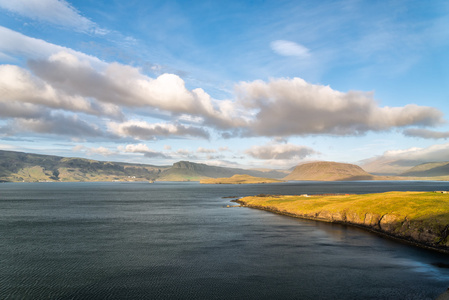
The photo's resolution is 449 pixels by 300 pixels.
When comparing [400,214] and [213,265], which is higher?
[400,214]

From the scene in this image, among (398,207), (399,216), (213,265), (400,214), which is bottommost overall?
(213,265)

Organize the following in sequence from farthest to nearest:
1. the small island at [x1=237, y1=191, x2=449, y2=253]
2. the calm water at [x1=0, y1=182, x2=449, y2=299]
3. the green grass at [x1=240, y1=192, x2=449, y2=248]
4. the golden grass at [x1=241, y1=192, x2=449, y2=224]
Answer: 1. the golden grass at [x1=241, y1=192, x2=449, y2=224]
2. the green grass at [x1=240, y1=192, x2=449, y2=248]
3. the small island at [x1=237, y1=191, x2=449, y2=253]
4. the calm water at [x1=0, y1=182, x2=449, y2=299]

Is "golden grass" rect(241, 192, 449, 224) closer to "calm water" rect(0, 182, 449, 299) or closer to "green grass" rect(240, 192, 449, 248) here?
"green grass" rect(240, 192, 449, 248)

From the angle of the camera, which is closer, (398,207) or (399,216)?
(399,216)

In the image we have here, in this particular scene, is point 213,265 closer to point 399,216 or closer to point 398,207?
point 399,216

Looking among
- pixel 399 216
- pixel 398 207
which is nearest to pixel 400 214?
pixel 399 216

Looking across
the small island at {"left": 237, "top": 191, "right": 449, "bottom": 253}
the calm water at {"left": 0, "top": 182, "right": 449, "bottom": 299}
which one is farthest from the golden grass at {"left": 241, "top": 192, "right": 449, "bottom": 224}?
the calm water at {"left": 0, "top": 182, "right": 449, "bottom": 299}

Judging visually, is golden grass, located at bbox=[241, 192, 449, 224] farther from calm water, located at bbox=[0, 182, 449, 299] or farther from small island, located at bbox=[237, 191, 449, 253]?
calm water, located at bbox=[0, 182, 449, 299]

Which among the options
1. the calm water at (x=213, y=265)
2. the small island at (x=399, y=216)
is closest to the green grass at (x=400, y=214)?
the small island at (x=399, y=216)

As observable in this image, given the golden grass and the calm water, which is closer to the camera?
the calm water

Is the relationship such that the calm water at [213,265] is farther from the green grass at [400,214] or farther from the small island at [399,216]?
the green grass at [400,214]

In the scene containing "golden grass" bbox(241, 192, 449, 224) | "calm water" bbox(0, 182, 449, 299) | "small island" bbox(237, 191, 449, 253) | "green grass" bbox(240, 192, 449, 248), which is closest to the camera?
"calm water" bbox(0, 182, 449, 299)

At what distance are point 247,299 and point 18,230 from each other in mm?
79011

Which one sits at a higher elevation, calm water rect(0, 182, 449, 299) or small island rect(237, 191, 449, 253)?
small island rect(237, 191, 449, 253)
